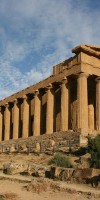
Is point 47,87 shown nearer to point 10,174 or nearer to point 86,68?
point 86,68

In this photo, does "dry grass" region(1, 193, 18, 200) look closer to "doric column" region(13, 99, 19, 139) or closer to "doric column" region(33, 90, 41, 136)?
"doric column" region(33, 90, 41, 136)

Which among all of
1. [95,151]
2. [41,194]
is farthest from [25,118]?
[41,194]

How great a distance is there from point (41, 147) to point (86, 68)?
12.6 m

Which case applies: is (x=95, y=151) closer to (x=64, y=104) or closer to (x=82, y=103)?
(x=82, y=103)

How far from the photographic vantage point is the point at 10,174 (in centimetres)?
2089

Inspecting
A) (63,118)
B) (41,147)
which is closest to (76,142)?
(41,147)

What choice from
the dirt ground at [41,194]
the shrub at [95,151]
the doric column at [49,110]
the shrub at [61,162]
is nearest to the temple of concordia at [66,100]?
the doric column at [49,110]

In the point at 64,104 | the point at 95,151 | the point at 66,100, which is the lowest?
the point at 95,151

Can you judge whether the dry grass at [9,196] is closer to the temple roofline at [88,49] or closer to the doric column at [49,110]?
the temple roofline at [88,49]

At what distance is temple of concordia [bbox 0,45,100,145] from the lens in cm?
3800

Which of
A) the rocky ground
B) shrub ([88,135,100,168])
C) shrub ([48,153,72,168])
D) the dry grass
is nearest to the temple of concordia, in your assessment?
shrub ([88,135,100,168])

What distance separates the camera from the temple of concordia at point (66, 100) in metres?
38.0

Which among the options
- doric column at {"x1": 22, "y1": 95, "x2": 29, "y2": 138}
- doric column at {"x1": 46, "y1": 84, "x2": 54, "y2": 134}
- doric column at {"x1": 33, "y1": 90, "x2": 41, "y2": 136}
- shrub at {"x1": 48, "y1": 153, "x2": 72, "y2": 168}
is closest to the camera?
shrub at {"x1": 48, "y1": 153, "x2": 72, "y2": 168}

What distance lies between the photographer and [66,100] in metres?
40.2
